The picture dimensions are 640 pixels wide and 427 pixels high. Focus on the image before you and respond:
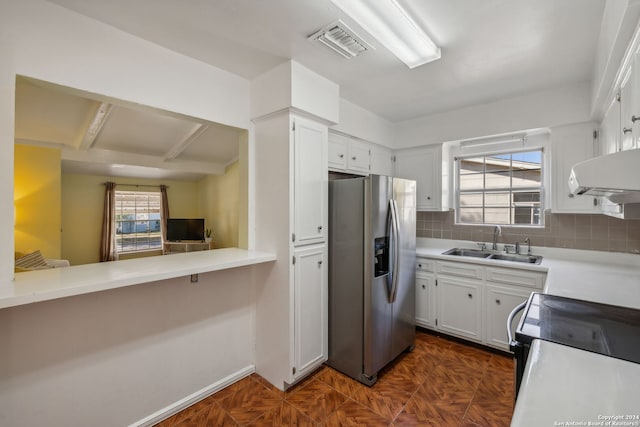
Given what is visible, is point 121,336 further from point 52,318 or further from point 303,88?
point 303,88

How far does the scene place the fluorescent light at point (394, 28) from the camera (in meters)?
1.51

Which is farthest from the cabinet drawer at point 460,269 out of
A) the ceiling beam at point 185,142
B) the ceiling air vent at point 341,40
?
the ceiling beam at point 185,142

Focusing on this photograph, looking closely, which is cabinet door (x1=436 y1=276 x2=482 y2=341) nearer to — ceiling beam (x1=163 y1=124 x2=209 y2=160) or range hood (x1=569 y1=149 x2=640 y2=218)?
range hood (x1=569 y1=149 x2=640 y2=218)

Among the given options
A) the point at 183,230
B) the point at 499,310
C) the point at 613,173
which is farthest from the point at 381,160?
the point at 183,230

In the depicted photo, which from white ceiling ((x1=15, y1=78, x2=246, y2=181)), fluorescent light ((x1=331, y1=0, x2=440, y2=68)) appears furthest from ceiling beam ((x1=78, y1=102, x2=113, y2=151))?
fluorescent light ((x1=331, y1=0, x2=440, y2=68))

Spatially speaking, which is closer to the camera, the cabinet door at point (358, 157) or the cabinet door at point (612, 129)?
the cabinet door at point (612, 129)

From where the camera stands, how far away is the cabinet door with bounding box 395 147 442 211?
3.39 metres

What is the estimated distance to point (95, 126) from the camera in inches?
141

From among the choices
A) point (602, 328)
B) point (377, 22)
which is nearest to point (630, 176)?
point (602, 328)

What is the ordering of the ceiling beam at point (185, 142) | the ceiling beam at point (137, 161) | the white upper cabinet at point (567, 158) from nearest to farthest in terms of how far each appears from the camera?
the white upper cabinet at point (567, 158) < the ceiling beam at point (185, 142) < the ceiling beam at point (137, 161)

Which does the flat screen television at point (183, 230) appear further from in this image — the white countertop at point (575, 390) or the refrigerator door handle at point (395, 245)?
the white countertop at point (575, 390)

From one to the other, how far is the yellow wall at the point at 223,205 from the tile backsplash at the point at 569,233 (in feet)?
13.6

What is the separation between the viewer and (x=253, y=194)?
243 centimetres

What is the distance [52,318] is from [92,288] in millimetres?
405
